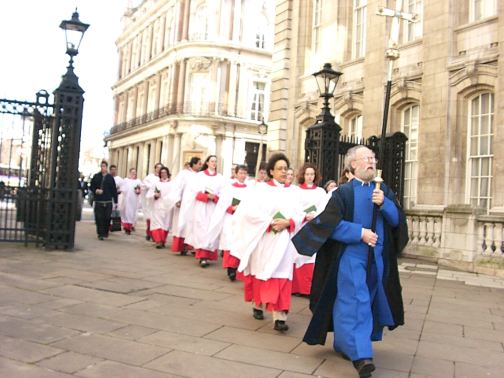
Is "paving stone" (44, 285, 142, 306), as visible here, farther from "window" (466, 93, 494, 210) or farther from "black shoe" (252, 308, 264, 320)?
"window" (466, 93, 494, 210)

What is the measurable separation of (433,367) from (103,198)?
454 inches

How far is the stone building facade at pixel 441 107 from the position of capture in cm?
1223

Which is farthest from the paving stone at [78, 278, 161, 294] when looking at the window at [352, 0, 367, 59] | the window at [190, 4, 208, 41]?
the window at [190, 4, 208, 41]

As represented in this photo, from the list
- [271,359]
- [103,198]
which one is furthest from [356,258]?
[103,198]

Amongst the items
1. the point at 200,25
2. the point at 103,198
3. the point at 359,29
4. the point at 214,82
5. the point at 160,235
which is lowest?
the point at 160,235

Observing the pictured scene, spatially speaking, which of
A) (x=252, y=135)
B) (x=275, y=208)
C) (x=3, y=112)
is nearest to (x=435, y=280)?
(x=275, y=208)

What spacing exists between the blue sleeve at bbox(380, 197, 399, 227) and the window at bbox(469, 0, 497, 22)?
10.6 metres

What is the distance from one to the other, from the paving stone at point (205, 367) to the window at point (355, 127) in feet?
45.6

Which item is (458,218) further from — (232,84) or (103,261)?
(232,84)

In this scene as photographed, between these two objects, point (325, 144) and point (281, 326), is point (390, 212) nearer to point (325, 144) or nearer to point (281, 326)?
point (281, 326)

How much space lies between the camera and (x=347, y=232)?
4.67 meters

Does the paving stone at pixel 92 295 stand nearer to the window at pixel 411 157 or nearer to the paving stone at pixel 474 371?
the paving stone at pixel 474 371

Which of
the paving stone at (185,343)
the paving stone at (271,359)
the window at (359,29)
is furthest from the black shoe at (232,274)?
the window at (359,29)

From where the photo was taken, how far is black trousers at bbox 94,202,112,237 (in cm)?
1438
